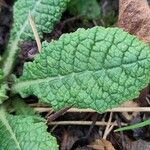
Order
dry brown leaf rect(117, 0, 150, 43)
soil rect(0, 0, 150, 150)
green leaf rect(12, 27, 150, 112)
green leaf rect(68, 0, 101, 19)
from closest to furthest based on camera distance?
green leaf rect(12, 27, 150, 112) → soil rect(0, 0, 150, 150) → dry brown leaf rect(117, 0, 150, 43) → green leaf rect(68, 0, 101, 19)

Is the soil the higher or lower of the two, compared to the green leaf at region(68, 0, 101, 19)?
lower

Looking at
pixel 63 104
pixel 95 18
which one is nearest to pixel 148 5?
pixel 95 18

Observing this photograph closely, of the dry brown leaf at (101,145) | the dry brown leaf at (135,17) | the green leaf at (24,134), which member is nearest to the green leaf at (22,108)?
the green leaf at (24,134)

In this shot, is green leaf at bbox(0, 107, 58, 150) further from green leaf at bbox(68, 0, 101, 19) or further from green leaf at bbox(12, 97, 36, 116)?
green leaf at bbox(68, 0, 101, 19)

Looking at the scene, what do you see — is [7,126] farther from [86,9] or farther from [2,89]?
[86,9]

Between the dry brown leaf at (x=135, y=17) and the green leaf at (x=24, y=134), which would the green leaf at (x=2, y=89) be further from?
the dry brown leaf at (x=135, y=17)

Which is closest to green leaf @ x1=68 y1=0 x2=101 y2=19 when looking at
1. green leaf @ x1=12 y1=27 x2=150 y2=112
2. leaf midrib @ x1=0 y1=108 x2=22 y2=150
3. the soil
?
the soil

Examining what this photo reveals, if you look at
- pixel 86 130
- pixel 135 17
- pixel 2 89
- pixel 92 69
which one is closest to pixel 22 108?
pixel 2 89
